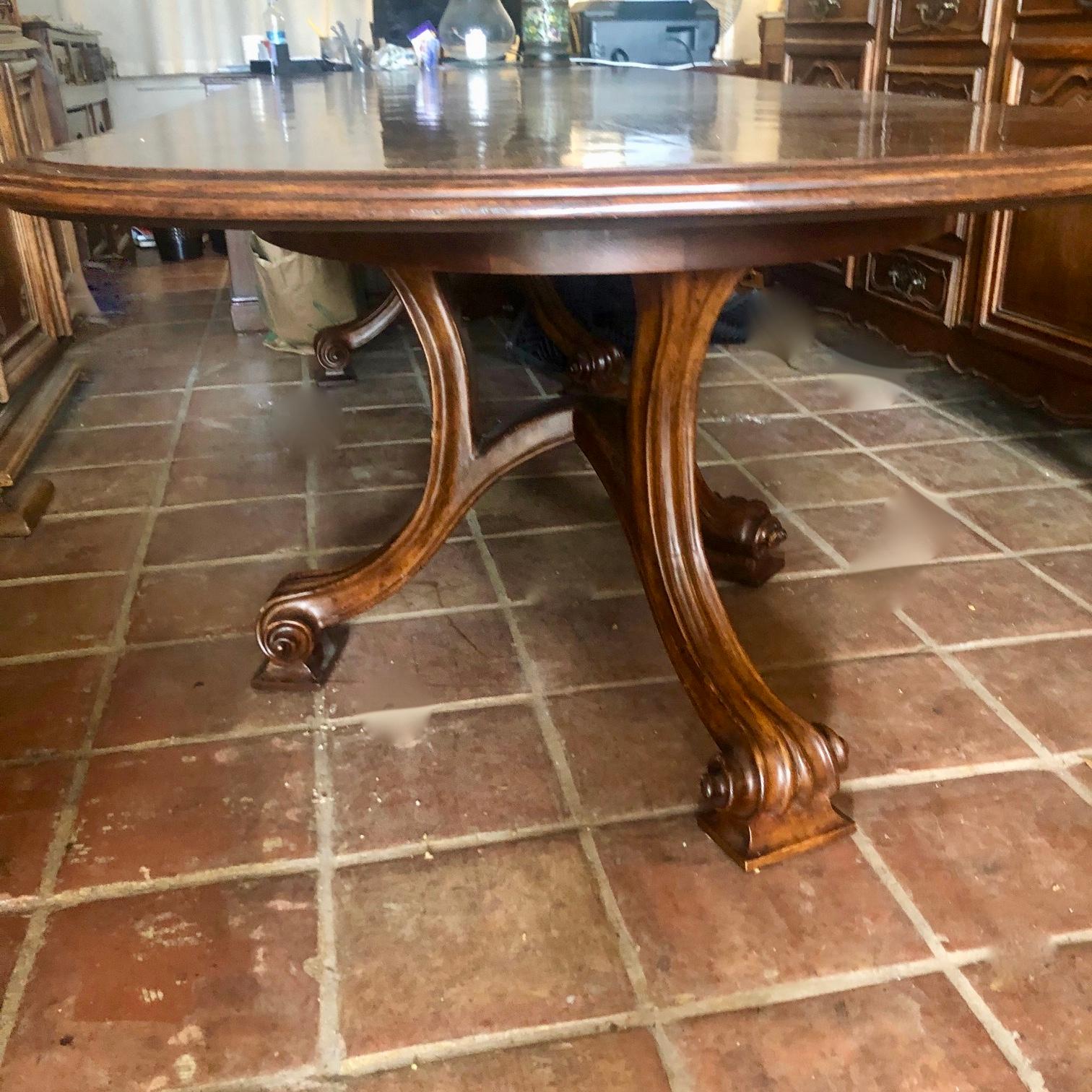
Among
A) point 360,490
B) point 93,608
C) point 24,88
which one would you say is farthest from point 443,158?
point 24,88

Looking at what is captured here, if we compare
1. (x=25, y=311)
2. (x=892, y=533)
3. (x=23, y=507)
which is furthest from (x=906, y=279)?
(x=25, y=311)

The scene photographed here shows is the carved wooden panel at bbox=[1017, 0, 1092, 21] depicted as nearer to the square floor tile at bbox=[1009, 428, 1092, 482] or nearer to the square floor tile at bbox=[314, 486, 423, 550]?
the square floor tile at bbox=[1009, 428, 1092, 482]

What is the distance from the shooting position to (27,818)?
1.02m

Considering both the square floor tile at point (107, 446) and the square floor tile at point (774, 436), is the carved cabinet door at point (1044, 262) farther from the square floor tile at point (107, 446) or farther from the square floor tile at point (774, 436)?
the square floor tile at point (107, 446)

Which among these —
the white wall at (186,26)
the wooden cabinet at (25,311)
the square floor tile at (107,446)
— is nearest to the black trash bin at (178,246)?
the white wall at (186,26)

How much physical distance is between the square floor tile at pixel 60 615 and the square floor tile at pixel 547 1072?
0.80 m

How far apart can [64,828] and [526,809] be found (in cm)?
46

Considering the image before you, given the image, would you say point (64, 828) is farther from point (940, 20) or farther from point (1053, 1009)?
point (940, 20)

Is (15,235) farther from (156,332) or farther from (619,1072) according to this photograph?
(619,1072)

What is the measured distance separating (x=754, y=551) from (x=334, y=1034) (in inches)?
33.8

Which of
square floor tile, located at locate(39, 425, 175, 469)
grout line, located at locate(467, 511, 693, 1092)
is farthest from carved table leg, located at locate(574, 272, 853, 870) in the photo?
square floor tile, located at locate(39, 425, 175, 469)

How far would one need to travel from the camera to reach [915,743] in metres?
1.11

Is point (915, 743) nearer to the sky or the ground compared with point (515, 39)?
nearer to the ground

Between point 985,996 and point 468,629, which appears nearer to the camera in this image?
point 985,996
